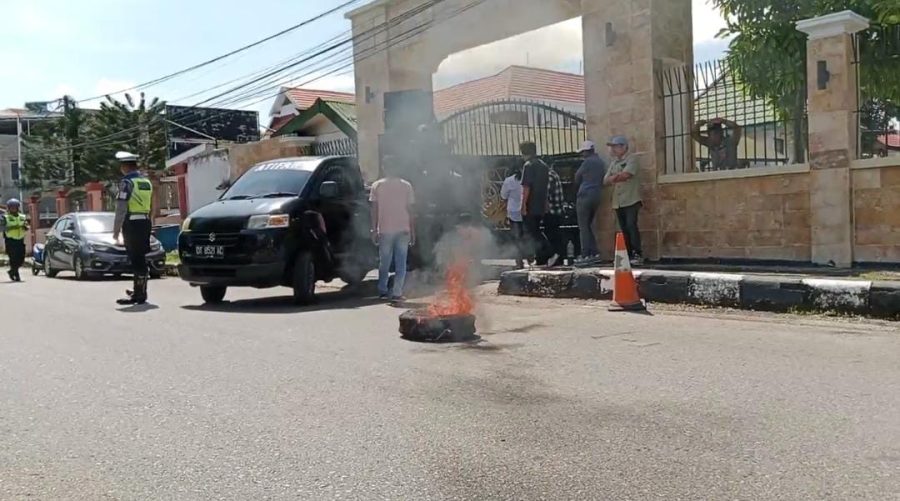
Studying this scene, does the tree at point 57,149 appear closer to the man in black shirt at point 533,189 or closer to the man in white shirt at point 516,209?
the man in white shirt at point 516,209

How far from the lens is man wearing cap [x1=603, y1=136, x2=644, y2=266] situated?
34.8 feet

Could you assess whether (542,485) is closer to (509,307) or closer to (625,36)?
(509,307)

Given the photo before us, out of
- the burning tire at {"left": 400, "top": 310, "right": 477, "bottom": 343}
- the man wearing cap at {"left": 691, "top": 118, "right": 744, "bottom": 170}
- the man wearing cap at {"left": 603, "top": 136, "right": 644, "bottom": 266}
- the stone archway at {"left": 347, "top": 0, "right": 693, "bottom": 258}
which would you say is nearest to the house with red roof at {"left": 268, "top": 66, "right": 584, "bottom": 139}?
the stone archway at {"left": 347, "top": 0, "right": 693, "bottom": 258}

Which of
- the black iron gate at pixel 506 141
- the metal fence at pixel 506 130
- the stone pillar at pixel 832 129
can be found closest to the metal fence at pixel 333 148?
the metal fence at pixel 506 130

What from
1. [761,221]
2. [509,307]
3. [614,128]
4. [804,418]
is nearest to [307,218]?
[509,307]

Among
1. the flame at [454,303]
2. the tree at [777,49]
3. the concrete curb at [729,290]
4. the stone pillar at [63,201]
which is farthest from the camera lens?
the stone pillar at [63,201]

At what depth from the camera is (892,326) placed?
6.67 m

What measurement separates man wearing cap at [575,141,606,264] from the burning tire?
4.72 metres

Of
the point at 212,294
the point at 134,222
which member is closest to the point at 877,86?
the point at 212,294

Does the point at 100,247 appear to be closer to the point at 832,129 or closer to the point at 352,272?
the point at 352,272

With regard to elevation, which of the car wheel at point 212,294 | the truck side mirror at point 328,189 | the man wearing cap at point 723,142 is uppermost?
the man wearing cap at point 723,142

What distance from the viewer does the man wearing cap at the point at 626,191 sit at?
1060 cm

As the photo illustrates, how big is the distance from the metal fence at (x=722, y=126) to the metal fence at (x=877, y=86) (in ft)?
2.51

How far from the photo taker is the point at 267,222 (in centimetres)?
895
